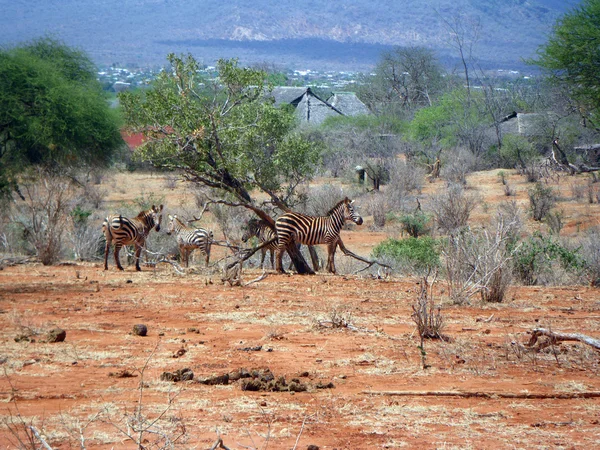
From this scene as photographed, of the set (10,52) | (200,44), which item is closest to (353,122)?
(10,52)

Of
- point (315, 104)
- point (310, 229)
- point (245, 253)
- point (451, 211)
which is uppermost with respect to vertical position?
point (315, 104)

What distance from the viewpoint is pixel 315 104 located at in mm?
55125

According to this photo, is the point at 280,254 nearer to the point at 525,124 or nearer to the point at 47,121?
the point at 47,121

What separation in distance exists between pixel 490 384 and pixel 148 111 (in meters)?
10.1

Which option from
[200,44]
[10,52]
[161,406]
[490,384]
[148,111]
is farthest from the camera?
[200,44]

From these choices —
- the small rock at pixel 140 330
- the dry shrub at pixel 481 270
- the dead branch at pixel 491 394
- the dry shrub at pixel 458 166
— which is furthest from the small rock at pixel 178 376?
the dry shrub at pixel 458 166

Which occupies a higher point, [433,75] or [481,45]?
[481,45]

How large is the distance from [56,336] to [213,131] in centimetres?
742

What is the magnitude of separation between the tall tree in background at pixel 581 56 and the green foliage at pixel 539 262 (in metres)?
11.2

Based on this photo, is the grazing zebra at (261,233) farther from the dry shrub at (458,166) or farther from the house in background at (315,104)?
A: the house in background at (315,104)

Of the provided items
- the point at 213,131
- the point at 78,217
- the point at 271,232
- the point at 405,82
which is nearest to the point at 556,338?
the point at 271,232

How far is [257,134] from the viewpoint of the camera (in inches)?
674

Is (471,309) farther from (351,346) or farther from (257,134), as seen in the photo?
(257,134)

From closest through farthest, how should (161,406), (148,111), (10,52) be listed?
(161,406), (148,111), (10,52)
